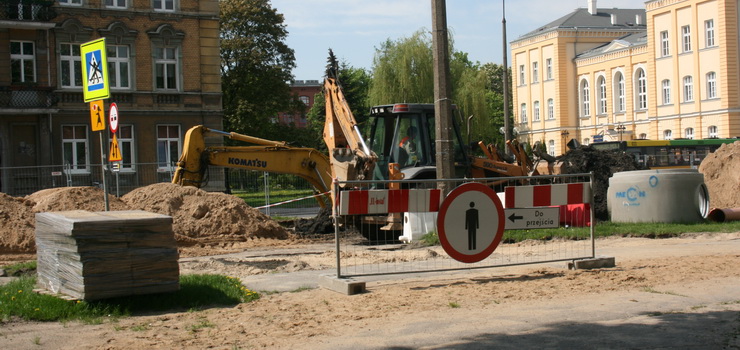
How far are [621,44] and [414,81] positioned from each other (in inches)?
944

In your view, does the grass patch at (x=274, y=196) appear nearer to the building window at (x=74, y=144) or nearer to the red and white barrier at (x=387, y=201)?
the building window at (x=74, y=144)

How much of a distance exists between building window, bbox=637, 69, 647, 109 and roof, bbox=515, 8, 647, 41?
34.8ft

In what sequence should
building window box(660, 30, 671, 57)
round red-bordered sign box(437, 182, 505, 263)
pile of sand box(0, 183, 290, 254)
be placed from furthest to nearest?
building window box(660, 30, 671, 57)
pile of sand box(0, 183, 290, 254)
round red-bordered sign box(437, 182, 505, 263)

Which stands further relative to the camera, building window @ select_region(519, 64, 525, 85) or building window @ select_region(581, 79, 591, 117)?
building window @ select_region(519, 64, 525, 85)

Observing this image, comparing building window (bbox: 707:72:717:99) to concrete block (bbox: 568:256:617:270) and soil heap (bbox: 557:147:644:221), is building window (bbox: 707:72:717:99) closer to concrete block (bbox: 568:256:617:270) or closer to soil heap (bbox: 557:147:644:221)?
soil heap (bbox: 557:147:644:221)

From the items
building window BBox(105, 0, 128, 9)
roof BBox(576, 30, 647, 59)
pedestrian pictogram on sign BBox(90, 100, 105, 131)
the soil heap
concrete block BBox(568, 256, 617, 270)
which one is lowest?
concrete block BBox(568, 256, 617, 270)

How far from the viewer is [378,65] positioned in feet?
205

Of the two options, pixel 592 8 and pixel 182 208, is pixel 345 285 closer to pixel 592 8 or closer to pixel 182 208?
pixel 182 208

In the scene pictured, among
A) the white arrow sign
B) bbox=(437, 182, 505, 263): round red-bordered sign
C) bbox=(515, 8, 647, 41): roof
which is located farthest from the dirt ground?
bbox=(515, 8, 647, 41): roof

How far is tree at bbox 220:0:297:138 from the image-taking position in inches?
2272

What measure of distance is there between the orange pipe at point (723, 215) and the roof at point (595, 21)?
64.3 metres

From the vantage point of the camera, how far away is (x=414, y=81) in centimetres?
6203

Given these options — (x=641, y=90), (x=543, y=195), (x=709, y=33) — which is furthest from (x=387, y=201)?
(x=641, y=90)

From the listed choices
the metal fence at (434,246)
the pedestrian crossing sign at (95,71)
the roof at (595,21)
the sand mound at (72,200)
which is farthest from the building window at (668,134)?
the pedestrian crossing sign at (95,71)
